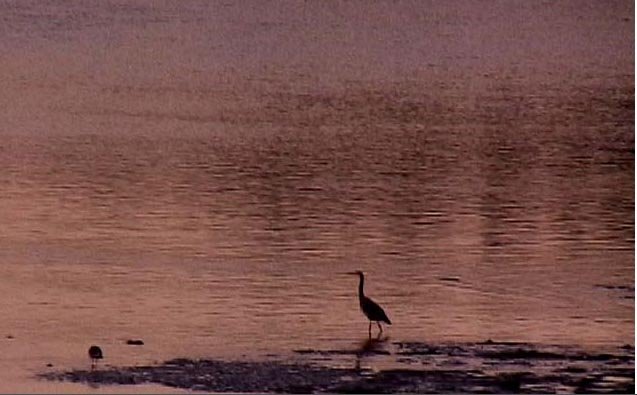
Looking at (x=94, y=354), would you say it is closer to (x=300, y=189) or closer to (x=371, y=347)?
(x=371, y=347)

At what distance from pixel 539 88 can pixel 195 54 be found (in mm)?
4697

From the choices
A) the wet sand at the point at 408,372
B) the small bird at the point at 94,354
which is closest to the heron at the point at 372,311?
the wet sand at the point at 408,372

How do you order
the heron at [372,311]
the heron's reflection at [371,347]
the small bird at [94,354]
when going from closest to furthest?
the small bird at [94,354]
the heron's reflection at [371,347]
the heron at [372,311]

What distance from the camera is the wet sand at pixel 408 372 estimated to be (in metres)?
10.3

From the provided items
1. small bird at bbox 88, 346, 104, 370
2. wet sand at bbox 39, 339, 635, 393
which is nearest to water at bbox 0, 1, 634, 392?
small bird at bbox 88, 346, 104, 370

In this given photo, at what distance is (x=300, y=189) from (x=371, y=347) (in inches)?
229

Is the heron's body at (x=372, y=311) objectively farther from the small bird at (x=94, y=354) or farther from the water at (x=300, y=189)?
the small bird at (x=94, y=354)

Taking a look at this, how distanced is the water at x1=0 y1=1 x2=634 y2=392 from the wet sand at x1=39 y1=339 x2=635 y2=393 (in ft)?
0.85

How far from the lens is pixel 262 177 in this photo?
17.7 metres

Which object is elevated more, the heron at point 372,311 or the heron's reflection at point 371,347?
the heron at point 372,311

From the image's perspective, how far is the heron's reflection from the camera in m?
11.1

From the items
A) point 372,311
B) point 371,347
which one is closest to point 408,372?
point 371,347

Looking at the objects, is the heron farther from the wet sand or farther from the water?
the wet sand

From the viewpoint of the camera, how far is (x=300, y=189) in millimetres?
17109
